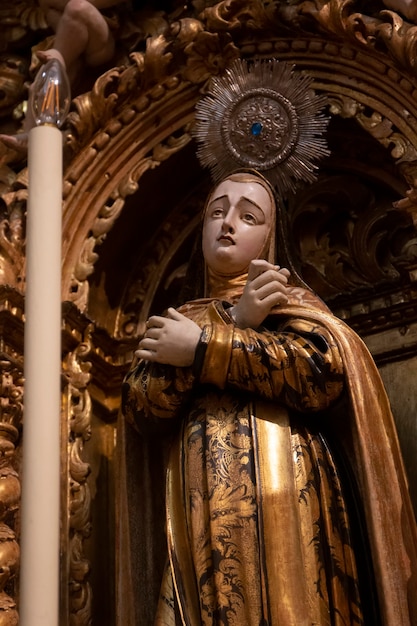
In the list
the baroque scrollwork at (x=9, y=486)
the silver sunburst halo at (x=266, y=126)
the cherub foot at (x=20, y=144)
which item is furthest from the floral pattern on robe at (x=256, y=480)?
the cherub foot at (x=20, y=144)

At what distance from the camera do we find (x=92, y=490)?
3.03 metres

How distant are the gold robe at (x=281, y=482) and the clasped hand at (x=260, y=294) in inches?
1.7

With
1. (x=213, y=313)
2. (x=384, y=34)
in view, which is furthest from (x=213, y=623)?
(x=384, y=34)

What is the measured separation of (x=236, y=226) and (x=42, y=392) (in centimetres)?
117

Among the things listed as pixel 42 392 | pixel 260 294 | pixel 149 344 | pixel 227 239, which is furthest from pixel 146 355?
pixel 42 392

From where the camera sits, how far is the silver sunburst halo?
298cm

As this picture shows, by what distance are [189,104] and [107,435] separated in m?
0.89

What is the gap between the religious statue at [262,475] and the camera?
2.36m

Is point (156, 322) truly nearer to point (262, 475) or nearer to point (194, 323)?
point (194, 323)

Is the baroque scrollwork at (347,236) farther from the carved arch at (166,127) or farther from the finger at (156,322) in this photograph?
the finger at (156,322)

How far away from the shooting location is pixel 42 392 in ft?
5.75

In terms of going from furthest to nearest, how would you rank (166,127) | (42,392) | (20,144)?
(166,127) < (20,144) < (42,392)

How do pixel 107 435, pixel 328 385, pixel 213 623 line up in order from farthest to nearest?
pixel 107 435 → pixel 328 385 → pixel 213 623

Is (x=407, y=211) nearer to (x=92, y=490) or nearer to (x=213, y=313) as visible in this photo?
(x=213, y=313)
